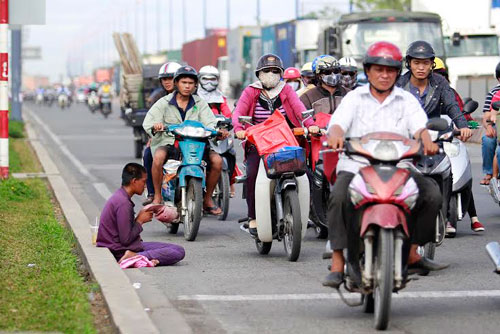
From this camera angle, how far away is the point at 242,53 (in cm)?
5900

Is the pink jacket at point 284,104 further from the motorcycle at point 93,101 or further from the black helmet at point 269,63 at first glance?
the motorcycle at point 93,101

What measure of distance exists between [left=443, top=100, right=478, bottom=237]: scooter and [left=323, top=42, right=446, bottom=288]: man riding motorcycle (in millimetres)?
4253

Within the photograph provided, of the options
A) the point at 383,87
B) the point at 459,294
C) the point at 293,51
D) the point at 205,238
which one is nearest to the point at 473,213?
the point at 205,238

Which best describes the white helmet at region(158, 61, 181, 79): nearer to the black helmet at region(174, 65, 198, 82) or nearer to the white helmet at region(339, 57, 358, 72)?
the black helmet at region(174, 65, 198, 82)

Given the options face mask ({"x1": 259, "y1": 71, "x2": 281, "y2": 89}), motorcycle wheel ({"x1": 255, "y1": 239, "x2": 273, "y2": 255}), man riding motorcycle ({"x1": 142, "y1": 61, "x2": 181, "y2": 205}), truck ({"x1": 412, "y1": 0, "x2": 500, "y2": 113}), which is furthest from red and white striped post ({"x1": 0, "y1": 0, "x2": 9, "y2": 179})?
truck ({"x1": 412, "y1": 0, "x2": 500, "y2": 113})

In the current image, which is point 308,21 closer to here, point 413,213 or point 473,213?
point 473,213

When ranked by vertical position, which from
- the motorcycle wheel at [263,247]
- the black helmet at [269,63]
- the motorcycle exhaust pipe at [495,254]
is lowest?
the motorcycle wheel at [263,247]

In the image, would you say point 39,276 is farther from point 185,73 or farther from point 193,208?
point 185,73

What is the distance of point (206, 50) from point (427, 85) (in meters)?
64.7

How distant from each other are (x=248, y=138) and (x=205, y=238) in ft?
6.75

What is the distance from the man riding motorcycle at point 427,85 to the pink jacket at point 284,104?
1040 millimetres

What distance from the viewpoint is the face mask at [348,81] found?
1293 cm

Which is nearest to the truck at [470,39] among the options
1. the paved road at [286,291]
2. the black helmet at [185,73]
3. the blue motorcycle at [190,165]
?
the paved road at [286,291]

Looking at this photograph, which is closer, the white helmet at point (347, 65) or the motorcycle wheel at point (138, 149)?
the white helmet at point (347, 65)
